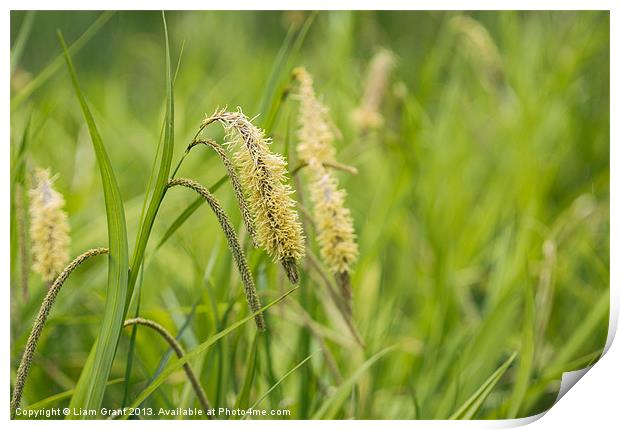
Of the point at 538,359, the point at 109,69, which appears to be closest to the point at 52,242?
the point at 109,69

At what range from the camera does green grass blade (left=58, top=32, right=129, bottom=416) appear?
58 centimetres

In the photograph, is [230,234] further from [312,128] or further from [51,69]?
[51,69]

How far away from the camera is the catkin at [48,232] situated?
73 cm

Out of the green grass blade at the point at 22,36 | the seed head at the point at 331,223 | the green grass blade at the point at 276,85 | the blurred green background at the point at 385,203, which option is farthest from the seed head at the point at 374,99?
the green grass blade at the point at 22,36


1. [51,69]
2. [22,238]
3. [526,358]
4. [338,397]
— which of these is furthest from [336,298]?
[51,69]

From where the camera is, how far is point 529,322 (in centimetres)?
82

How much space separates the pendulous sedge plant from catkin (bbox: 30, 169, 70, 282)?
0.27 metres

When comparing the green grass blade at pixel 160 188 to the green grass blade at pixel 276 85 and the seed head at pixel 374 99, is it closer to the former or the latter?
the green grass blade at pixel 276 85

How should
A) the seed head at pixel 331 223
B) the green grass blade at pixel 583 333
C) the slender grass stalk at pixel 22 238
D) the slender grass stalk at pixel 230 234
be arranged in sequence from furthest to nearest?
the green grass blade at pixel 583 333, the slender grass stalk at pixel 22 238, the seed head at pixel 331 223, the slender grass stalk at pixel 230 234

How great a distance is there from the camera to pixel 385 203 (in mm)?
1062

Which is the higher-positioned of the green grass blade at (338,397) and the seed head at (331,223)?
the seed head at (331,223)

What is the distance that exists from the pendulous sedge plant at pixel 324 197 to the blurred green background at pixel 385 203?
0.26 ft

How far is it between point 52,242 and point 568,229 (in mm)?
773
